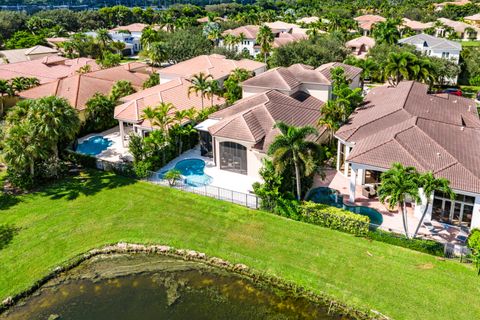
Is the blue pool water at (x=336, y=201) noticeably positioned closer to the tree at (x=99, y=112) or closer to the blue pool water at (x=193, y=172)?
the blue pool water at (x=193, y=172)

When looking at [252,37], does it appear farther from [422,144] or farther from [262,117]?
[422,144]

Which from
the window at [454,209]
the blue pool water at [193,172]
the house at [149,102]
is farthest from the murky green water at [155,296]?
the house at [149,102]

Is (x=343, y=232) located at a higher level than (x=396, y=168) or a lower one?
lower

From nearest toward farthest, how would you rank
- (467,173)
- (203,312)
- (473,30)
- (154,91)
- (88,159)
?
(203,312) < (467,173) < (88,159) < (154,91) < (473,30)

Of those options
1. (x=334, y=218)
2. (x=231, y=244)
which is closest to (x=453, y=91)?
(x=334, y=218)

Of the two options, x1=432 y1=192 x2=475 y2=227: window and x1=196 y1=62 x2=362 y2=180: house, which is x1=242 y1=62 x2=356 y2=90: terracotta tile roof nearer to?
x1=196 y1=62 x2=362 y2=180: house

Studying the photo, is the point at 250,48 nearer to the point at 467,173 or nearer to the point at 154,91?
the point at 154,91

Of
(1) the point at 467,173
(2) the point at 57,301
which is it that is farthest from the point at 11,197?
(1) the point at 467,173
